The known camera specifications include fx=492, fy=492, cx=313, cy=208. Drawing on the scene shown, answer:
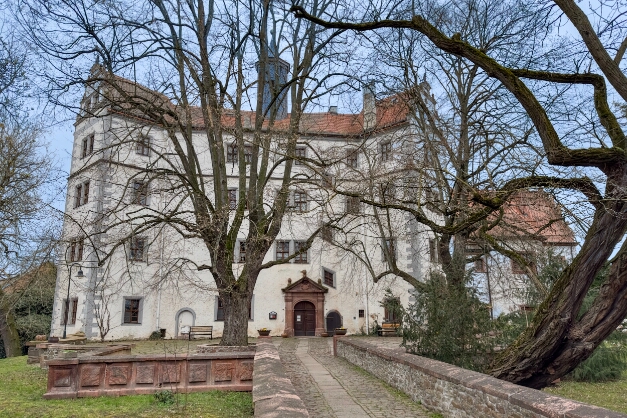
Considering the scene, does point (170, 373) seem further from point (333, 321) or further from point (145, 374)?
point (333, 321)

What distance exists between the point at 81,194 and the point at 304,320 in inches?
569

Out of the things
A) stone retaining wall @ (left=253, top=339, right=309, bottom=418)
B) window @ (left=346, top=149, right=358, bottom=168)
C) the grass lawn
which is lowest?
the grass lawn

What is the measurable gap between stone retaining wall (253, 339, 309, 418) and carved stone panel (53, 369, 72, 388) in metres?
3.81

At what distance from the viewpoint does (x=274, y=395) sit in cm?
549

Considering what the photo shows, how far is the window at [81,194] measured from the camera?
27.1 metres

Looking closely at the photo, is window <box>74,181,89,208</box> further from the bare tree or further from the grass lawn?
the grass lawn

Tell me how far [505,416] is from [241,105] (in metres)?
11.2

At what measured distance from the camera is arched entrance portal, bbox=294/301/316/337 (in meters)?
28.4

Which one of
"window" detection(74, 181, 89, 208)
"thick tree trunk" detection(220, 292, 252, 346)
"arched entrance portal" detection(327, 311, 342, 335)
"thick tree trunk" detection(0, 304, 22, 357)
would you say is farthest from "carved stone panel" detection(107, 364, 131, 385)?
"arched entrance portal" detection(327, 311, 342, 335)

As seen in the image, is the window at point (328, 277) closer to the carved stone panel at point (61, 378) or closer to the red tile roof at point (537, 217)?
the red tile roof at point (537, 217)


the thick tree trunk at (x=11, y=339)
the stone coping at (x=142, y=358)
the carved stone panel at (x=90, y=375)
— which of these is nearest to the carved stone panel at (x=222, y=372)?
the stone coping at (x=142, y=358)

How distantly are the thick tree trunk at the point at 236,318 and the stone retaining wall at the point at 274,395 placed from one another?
5251 mm

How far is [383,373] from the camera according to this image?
36.7 ft

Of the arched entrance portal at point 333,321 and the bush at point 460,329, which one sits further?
the arched entrance portal at point 333,321
